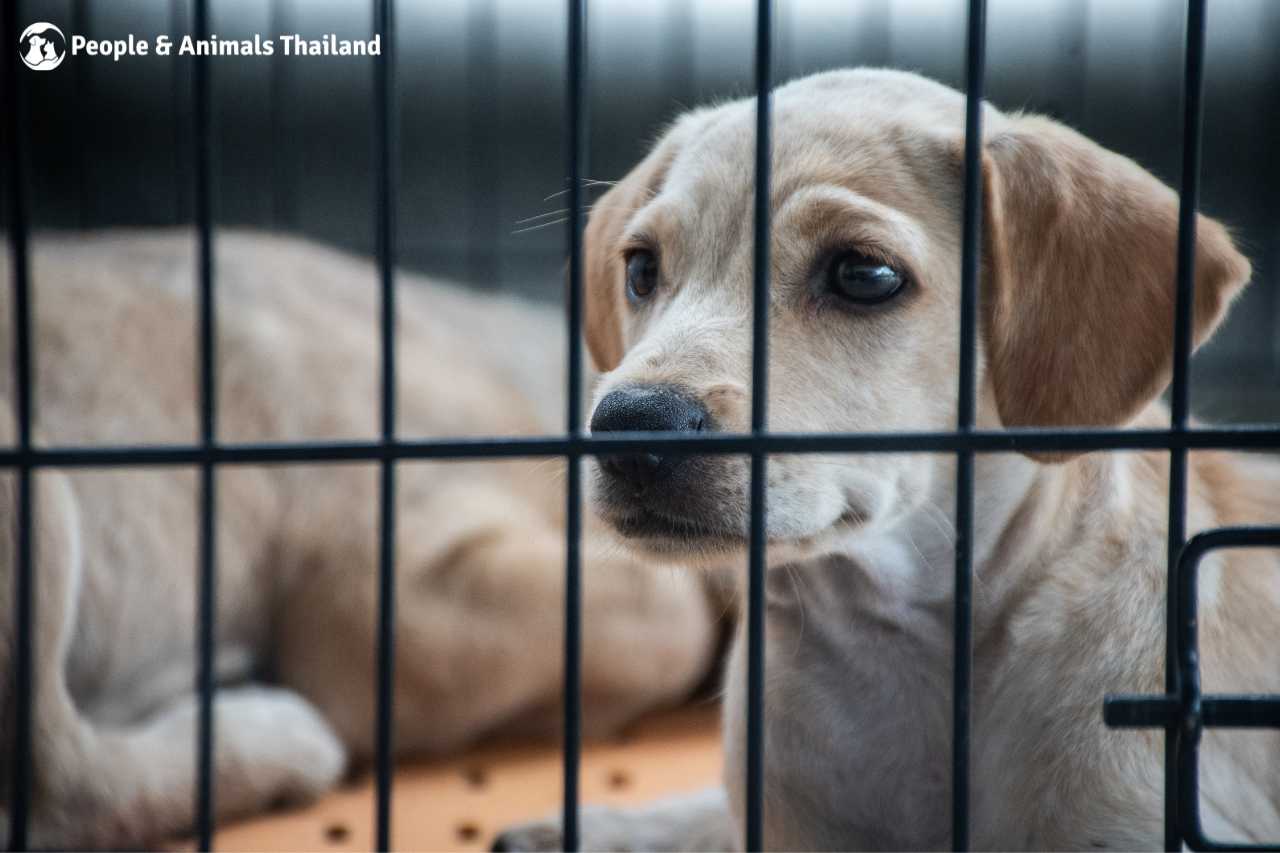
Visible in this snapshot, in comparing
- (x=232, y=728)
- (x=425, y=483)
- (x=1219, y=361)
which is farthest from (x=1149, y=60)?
(x=232, y=728)

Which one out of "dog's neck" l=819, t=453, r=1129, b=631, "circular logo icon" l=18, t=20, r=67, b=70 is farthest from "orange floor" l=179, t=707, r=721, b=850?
"circular logo icon" l=18, t=20, r=67, b=70

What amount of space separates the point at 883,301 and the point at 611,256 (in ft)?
1.79

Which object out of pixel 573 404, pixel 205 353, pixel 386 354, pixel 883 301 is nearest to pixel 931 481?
pixel 883 301

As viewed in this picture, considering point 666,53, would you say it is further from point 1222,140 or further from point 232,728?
point 232,728

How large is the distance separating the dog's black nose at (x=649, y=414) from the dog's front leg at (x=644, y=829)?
3.44ft

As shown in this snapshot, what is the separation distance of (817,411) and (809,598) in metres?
0.36

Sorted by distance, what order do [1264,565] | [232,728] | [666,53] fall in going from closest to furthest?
[1264,565]
[232,728]
[666,53]

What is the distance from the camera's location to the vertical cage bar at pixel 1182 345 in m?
1.28

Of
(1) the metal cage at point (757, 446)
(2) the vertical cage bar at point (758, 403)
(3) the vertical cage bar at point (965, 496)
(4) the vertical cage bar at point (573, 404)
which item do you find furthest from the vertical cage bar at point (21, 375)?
(3) the vertical cage bar at point (965, 496)

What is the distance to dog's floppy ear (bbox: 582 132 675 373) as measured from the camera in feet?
6.63

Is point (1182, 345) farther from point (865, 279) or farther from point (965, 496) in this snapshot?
point (865, 279)

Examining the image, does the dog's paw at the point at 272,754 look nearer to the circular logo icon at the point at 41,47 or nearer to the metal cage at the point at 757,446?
the metal cage at the point at 757,446

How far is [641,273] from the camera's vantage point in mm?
1903

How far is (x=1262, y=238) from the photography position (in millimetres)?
4742
